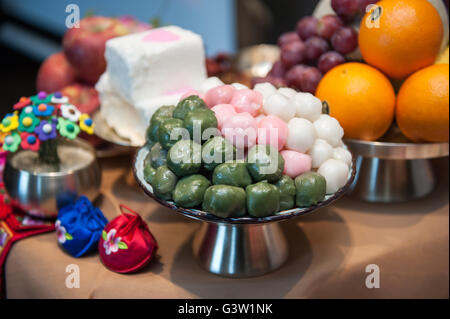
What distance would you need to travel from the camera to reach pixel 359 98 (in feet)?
3.09

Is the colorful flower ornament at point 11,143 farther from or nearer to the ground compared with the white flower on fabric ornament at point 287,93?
nearer to the ground

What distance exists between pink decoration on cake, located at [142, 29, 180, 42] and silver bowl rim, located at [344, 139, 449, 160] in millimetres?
444

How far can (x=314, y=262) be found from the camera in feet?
3.07

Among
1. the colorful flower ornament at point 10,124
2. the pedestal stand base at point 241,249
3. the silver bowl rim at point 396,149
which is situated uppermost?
the colorful flower ornament at point 10,124

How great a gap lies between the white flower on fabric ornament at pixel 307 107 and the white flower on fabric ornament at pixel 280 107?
18 millimetres

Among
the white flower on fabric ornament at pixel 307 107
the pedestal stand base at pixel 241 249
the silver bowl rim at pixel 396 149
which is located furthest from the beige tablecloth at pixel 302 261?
the white flower on fabric ornament at pixel 307 107

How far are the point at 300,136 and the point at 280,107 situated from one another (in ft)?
0.21

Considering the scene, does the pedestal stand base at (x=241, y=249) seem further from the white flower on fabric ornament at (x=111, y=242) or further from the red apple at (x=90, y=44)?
the red apple at (x=90, y=44)

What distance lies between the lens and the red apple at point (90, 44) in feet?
3.99

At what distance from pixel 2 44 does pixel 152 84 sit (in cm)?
328
